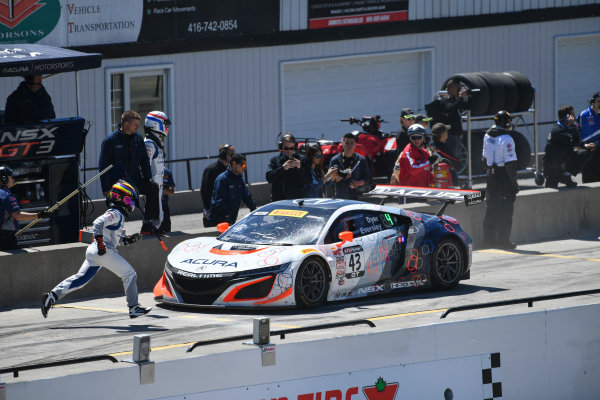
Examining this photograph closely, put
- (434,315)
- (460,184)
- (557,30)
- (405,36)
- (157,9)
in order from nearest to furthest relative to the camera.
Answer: (434,315), (460,184), (157,9), (405,36), (557,30)

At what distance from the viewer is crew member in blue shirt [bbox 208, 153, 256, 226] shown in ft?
53.0

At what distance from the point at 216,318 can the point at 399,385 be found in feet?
12.6

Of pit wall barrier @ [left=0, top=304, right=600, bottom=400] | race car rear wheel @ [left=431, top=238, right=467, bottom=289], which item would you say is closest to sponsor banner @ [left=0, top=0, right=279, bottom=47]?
race car rear wheel @ [left=431, top=238, right=467, bottom=289]

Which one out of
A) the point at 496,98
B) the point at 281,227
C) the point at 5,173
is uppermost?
the point at 496,98

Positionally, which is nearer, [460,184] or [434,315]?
[434,315]

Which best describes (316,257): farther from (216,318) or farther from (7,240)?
(7,240)

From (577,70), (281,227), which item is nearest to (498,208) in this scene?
(281,227)

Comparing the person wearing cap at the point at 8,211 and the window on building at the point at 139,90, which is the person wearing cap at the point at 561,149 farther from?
the person wearing cap at the point at 8,211

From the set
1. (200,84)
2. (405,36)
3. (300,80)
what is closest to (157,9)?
(200,84)

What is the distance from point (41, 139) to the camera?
16078 mm

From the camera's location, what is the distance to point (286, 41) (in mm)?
25703

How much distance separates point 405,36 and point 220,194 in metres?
12.7

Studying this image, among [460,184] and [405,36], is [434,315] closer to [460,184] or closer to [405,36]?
[460,184]

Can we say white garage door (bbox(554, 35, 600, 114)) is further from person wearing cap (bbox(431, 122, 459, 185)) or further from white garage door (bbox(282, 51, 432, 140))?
person wearing cap (bbox(431, 122, 459, 185))
